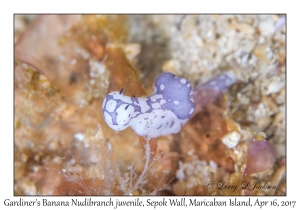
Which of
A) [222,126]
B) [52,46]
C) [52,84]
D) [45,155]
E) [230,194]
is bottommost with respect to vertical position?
[230,194]

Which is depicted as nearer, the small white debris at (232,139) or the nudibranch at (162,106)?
the nudibranch at (162,106)

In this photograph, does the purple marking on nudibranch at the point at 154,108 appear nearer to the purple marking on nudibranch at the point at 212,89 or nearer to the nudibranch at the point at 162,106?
the nudibranch at the point at 162,106

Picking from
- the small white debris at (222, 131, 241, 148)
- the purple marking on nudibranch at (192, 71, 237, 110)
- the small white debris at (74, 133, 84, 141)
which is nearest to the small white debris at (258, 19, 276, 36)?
the purple marking on nudibranch at (192, 71, 237, 110)

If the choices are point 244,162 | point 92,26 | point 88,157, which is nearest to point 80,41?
point 92,26

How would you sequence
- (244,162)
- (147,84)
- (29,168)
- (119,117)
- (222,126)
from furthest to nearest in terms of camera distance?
(147,84), (29,168), (222,126), (244,162), (119,117)

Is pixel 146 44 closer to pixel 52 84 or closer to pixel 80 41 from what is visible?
pixel 80 41

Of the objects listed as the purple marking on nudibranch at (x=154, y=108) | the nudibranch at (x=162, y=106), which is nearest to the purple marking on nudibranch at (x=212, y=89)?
the purple marking on nudibranch at (x=154, y=108)

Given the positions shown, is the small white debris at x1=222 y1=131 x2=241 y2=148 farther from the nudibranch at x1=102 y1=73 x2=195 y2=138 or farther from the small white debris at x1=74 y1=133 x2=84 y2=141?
the small white debris at x1=74 y1=133 x2=84 y2=141

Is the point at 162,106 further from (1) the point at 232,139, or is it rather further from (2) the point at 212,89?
(2) the point at 212,89

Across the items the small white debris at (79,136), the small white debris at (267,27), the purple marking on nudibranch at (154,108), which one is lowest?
the small white debris at (79,136)
